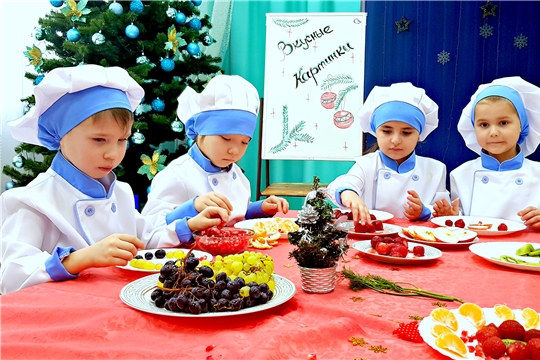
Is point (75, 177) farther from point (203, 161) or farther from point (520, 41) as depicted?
point (520, 41)

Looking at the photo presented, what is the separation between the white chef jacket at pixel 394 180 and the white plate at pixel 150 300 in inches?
70.3

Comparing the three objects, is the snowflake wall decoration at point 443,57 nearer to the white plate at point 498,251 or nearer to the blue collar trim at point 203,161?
the blue collar trim at point 203,161

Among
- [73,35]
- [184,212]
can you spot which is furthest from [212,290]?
[73,35]

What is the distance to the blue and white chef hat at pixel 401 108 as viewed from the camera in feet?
9.21

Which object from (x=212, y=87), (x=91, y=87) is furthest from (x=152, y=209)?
(x=91, y=87)

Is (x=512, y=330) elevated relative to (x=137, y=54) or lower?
lower

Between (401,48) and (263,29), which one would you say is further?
(263,29)

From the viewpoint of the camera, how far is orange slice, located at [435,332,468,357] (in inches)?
33.6

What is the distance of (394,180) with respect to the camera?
9.83ft

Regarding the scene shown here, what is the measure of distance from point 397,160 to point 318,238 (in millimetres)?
1980

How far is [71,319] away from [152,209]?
1.30m

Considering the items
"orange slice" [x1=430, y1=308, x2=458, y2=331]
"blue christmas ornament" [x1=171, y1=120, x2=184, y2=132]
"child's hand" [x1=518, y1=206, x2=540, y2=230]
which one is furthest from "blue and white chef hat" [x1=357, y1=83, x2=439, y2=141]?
"orange slice" [x1=430, y1=308, x2=458, y2=331]

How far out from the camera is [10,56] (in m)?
4.67

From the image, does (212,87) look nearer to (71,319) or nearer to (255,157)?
(71,319)
